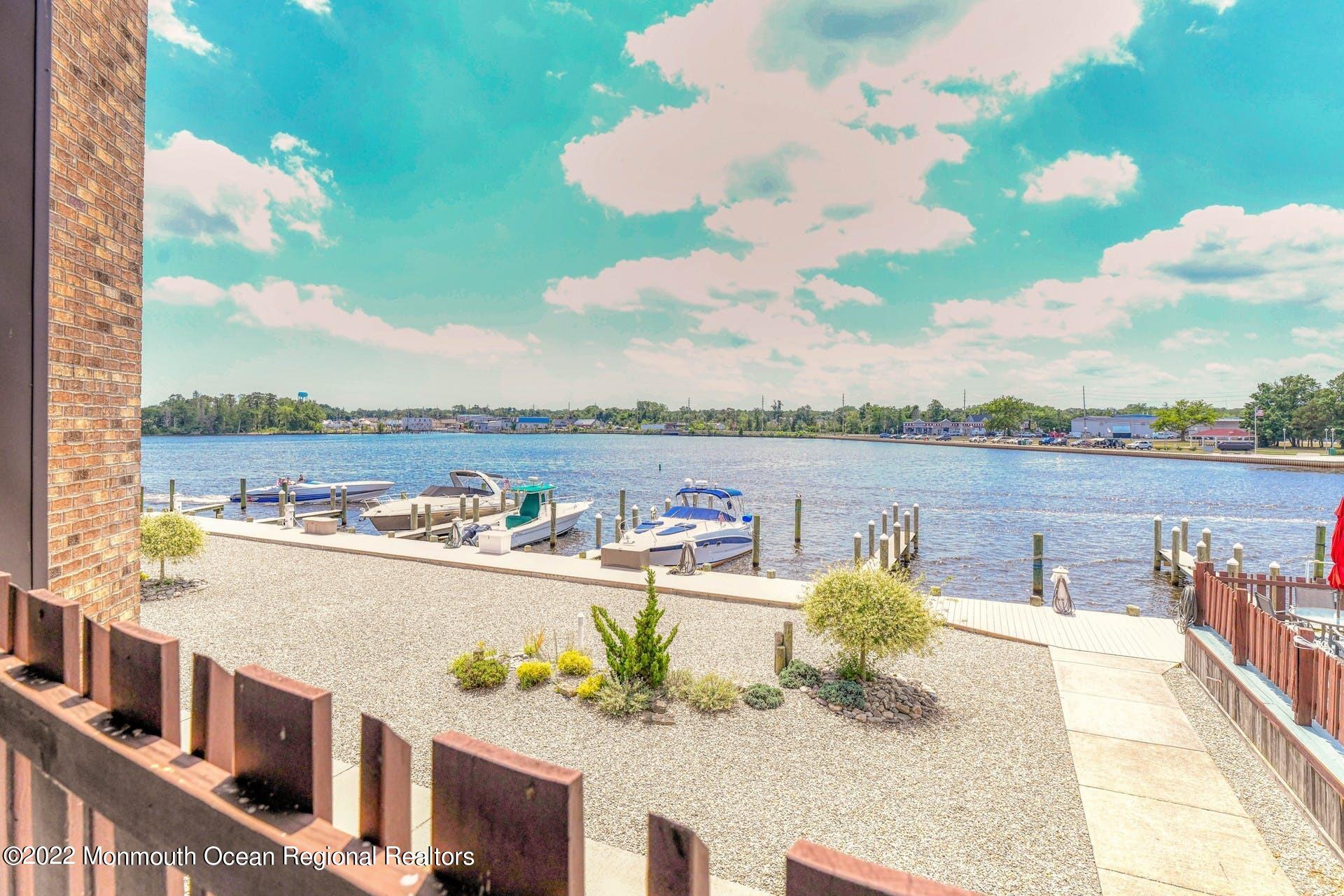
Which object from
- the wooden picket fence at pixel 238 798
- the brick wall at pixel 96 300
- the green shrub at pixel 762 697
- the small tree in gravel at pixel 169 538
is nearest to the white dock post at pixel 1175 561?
the green shrub at pixel 762 697

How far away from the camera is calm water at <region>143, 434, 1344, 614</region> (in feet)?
74.6

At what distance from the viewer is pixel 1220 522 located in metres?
33.4

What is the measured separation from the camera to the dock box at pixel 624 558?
13.8 m

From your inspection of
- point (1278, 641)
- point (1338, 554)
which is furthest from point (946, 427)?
point (1278, 641)

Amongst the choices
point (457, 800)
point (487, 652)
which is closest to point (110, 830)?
point (457, 800)

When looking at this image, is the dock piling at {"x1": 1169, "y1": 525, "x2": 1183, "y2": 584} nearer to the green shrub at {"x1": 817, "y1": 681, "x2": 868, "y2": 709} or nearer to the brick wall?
the green shrub at {"x1": 817, "y1": 681, "x2": 868, "y2": 709}

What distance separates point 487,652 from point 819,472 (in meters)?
61.7

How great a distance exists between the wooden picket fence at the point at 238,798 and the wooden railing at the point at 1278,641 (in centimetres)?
720

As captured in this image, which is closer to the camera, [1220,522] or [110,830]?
[110,830]

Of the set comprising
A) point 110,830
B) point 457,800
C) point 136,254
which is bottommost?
point 110,830

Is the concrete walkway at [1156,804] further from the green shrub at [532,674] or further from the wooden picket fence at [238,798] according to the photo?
the green shrub at [532,674]

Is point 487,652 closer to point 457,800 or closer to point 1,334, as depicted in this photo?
point 1,334

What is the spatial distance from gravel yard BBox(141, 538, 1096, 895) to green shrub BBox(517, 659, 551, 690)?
0.59 feet

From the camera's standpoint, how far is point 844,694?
752 cm
